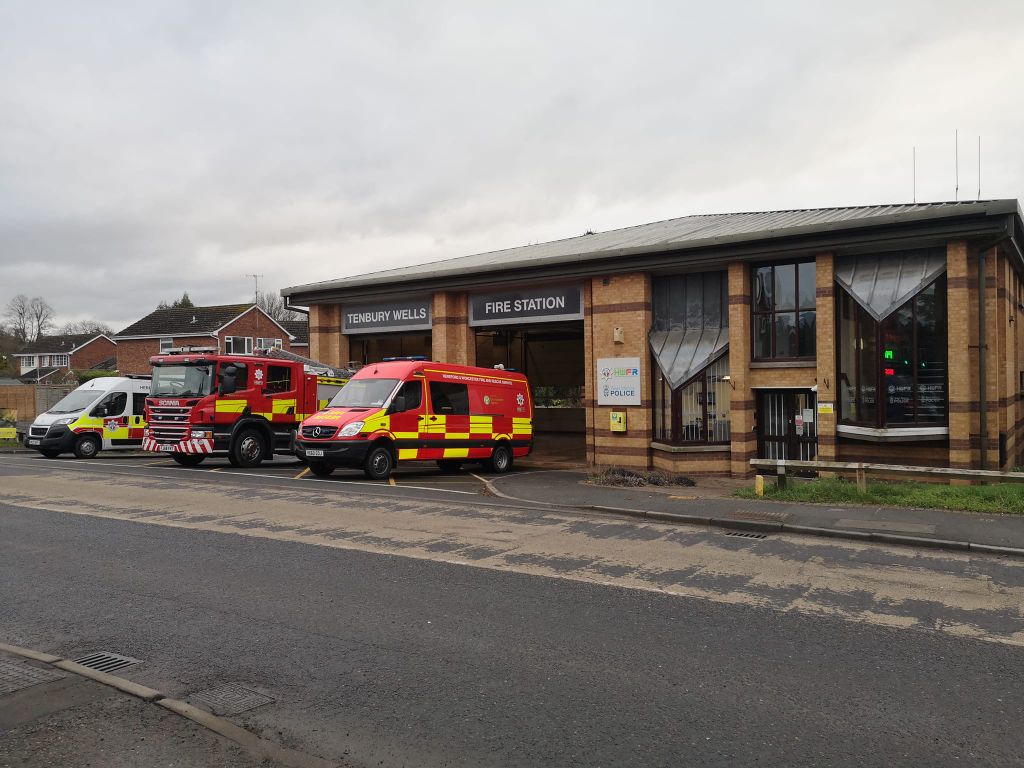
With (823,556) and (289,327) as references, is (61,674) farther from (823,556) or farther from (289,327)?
(289,327)

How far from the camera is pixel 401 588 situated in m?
7.42

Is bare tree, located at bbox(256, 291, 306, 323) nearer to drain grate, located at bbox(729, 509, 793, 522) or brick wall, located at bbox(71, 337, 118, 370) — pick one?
brick wall, located at bbox(71, 337, 118, 370)

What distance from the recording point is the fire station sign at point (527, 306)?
Answer: 2006 centimetres

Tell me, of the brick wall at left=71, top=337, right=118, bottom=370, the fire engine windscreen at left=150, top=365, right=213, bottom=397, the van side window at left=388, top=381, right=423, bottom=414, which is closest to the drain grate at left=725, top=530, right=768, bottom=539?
the van side window at left=388, top=381, right=423, bottom=414

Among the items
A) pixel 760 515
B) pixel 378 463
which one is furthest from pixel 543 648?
pixel 378 463

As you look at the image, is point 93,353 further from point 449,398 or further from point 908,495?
point 908,495

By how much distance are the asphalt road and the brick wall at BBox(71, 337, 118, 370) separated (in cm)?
7359

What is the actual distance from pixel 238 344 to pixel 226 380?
35445 mm

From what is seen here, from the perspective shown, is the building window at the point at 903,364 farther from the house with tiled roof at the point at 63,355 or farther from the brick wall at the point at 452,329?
the house with tiled roof at the point at 63,355

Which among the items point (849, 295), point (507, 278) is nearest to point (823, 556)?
point (849, 295)

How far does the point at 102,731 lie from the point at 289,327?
5971 centimetres

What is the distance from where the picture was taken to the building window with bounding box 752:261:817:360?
1669cm

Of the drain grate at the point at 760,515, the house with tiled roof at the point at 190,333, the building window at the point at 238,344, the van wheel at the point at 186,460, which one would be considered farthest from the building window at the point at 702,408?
the building window at the point at 238,344

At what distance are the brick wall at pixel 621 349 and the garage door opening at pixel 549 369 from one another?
9.92 meters
